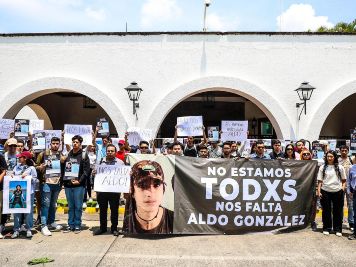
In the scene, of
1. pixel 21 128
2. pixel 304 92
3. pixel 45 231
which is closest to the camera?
pixel 45 231

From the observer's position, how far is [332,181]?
7.21m

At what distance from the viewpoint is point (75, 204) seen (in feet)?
23.8

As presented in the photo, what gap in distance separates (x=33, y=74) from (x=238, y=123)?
704cm

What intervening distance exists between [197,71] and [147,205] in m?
6.46

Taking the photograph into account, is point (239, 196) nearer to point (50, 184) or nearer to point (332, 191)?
point (332, 191)

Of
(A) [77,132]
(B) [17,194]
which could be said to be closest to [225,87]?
(A) [77,132]

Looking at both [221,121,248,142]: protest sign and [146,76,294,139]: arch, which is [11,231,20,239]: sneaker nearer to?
[221,121,248,142]: protest sign

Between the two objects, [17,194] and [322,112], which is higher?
[322,112]

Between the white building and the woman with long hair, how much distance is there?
15.9ft

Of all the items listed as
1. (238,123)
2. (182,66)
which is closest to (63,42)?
(182,66)

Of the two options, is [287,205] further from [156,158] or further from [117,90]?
[117,90]

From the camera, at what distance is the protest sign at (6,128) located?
10227 millimetres

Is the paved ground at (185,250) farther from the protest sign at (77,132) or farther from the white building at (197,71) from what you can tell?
the white building at (197,71)

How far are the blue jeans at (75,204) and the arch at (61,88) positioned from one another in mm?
5073
